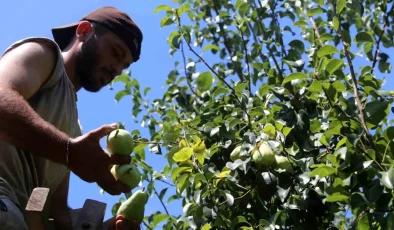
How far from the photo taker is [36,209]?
1.82m

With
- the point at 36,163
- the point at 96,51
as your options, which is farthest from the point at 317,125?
the point at 36,163

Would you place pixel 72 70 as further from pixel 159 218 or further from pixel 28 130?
pixel 159 218

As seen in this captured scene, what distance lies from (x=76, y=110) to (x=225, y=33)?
2.43m

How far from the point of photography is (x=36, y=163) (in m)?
2.18

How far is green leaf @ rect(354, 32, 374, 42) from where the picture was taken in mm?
2625

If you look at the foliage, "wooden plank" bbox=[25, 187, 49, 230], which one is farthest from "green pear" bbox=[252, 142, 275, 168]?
"wooden plank" bbox=[25, 187, 49, 230]

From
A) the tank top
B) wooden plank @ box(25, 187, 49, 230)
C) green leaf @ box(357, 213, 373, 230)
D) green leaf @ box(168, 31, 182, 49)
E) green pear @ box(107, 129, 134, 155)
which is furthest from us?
green leaf @ box(168, 31, 182, 49)

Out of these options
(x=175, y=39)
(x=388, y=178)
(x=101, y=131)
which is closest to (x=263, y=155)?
(x=388, y=178)

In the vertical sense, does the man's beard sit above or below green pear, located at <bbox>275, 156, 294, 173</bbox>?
above

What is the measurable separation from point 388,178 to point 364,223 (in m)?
0.20

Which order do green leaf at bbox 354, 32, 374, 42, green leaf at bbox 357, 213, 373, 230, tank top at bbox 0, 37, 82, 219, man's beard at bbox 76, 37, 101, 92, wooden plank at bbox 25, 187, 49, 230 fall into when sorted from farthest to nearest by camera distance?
green leaf at bbox 354, 32, 374, 42, man's beard at bbox 76, 37, 101, 92, green leaf at bbox 357, 213, 373, 230, tank top at bbox 0, 37, 82, 219, wooden plank at bbox 25, 187, 49, 230

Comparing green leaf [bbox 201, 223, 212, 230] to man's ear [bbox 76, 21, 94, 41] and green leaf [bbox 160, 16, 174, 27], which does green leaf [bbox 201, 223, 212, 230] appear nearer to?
man's ear [bbox 76, 21, 94, 41]

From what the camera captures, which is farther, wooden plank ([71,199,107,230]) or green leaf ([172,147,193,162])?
green leaf ([172,147,193,162])

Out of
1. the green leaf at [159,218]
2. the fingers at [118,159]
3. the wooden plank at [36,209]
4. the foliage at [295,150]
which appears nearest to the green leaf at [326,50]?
the foliage at [295,150]
